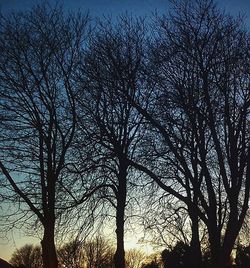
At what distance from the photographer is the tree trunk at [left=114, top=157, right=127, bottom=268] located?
17281 millimetres

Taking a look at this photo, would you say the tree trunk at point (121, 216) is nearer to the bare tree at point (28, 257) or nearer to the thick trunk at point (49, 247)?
the thick trunk at point (49, 247)

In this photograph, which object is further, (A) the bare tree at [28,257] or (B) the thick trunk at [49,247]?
(A) the bare tree at [28,257]

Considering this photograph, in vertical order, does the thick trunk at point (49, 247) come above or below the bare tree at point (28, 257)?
below

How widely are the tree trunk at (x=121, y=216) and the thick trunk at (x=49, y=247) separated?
8.39ft

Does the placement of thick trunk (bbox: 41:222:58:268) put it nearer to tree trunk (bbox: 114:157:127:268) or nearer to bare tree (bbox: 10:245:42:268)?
tree trunk (bbox: 114:157:127:268)

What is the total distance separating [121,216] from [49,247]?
127 inches

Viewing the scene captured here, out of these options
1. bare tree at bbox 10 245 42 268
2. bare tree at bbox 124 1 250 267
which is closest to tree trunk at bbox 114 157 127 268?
bare tree at bbox 124 1 250 267

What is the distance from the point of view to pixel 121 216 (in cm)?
1795

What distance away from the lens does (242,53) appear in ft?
48.9

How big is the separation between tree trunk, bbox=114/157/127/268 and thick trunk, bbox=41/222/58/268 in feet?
8.39

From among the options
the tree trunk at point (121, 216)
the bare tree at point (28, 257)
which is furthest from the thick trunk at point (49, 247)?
the bare tree at point (28, 257)

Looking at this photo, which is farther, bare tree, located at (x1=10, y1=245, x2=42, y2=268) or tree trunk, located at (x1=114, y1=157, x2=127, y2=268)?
bare tree, located at (x1=10, y1=245, x2=42, y2=268)

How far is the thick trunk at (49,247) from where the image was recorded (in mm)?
16312

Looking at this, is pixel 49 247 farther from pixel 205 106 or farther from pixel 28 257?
pixel 28 257
